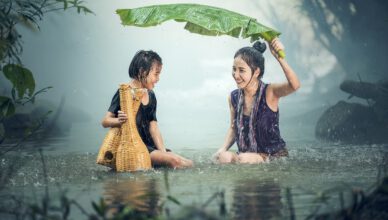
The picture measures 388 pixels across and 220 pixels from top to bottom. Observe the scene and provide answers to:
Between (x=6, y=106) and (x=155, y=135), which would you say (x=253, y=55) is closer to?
(x=155, y=135)

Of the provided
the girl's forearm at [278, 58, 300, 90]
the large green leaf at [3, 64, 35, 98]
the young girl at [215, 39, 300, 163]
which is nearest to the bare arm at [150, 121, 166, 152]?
the young girl at [215, 39, 300, 163]

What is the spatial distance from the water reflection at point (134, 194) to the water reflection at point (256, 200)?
21.2 inches

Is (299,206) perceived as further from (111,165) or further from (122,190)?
(111,165)

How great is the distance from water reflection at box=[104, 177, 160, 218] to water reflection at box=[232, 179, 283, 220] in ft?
1.76

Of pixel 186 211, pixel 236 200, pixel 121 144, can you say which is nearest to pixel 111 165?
pixel 121 144

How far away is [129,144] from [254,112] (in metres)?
1.57

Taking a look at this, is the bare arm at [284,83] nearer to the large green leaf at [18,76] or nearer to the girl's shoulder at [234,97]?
the girl's shoulder at [234,97]

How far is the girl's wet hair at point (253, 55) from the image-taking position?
6.42 metres

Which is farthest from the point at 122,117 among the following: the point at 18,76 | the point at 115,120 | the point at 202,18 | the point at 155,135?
the point at 18,76

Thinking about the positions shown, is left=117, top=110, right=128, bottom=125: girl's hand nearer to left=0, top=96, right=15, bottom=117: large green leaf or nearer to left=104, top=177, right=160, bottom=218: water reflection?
left=104, top=177, right=160, bottom=218: water reflection

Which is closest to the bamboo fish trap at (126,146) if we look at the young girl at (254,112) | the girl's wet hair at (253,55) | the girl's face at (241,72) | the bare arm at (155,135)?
the bare arm at (155,135)

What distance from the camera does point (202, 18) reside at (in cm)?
560

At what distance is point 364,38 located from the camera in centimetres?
2094

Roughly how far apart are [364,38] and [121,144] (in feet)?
55.7
